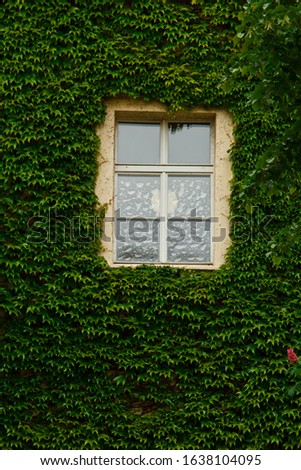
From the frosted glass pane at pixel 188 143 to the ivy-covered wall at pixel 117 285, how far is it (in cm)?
35

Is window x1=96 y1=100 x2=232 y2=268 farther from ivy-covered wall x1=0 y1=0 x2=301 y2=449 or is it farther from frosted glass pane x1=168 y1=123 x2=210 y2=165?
ivy-covered wall x1=0 y1=0 x2=301 y2=449

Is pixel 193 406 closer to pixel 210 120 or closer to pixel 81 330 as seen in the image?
pixel 81 330

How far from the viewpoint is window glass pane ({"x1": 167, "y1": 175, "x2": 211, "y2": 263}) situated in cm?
941

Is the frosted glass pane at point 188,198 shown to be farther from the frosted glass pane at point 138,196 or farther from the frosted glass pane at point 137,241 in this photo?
the frosted glass pane at point 137,241

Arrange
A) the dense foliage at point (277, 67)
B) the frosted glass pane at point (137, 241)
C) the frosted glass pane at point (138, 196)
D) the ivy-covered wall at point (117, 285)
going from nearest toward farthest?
the dense foliage at point (277, 67)
the ivy-covered wall at point (117, 285)
the frosted glass pane at point (137, 241)
the frosted glass pane at point (138, 196)

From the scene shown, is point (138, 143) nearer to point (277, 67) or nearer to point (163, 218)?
point (163, 218)

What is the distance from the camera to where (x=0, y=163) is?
361 inches

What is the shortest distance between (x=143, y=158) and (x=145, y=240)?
2.94ft

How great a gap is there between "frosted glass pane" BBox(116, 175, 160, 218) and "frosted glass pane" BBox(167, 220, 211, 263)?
0.90 ft

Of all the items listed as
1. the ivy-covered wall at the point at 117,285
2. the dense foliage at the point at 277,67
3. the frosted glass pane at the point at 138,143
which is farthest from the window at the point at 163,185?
the dense foliage at the point at 277,67

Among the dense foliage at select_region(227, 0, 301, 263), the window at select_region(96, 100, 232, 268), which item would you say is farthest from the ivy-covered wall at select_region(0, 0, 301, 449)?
the dense foliage at select_region(227, 0, 301, 263)

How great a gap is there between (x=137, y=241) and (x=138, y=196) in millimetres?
491

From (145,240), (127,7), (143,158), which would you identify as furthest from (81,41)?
(145,240)

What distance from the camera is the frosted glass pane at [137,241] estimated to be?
9.38m
